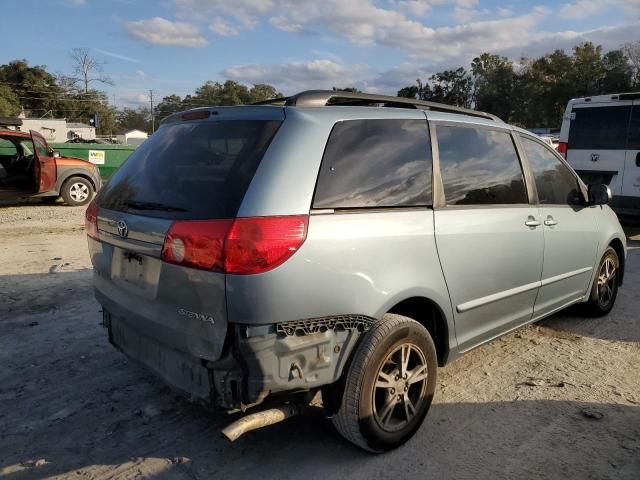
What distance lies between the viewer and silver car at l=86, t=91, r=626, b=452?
2.40 metres

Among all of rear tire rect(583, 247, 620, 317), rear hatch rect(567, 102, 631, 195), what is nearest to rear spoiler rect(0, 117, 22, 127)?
rear hatch rect(567, 102, 631, 195)

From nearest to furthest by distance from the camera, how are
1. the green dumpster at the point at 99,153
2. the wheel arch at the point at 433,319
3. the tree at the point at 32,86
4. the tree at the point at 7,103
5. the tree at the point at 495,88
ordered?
the wheel arch at the point at 433,319 < the green dumpster at the point at 99,153 < the tree at the point at 7,103 < the tree at the point at 495,88 < the tree at the point at 32,86

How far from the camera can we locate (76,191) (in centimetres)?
1275

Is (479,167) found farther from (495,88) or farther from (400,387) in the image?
(495,88)

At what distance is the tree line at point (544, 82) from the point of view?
5097 cm

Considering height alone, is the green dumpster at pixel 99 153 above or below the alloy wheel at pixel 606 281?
above

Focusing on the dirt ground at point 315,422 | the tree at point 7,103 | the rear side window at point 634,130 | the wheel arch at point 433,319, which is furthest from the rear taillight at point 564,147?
the tree at point 7,103

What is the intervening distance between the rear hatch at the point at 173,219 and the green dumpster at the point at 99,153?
47.8 feet

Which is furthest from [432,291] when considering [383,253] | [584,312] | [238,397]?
[584,312]

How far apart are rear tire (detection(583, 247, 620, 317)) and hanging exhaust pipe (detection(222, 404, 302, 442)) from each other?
362cm

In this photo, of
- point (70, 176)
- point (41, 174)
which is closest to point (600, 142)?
point (70, 176)

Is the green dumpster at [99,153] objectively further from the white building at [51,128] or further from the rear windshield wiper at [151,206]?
the white building at [51,128]

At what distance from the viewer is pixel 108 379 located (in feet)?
12.0

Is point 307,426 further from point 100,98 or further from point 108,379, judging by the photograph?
Answer: point 100,98
